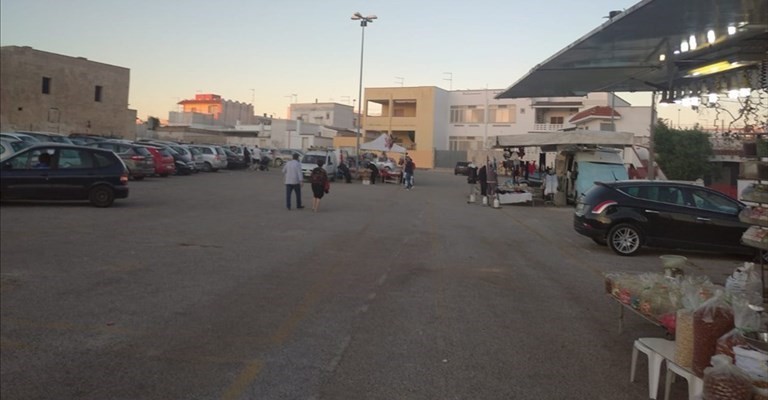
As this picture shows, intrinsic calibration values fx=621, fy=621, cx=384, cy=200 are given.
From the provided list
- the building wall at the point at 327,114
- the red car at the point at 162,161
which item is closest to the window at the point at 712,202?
the red car at the point at 162,161

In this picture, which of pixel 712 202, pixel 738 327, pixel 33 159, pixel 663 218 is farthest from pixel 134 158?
pixel 738 327

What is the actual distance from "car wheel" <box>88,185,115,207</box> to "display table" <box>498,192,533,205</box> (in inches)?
580

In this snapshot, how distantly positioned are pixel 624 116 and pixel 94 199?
38.9 m

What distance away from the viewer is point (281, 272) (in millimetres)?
9352

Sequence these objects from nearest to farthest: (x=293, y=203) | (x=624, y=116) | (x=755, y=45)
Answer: (x=755, y=45) → (x=293, y=203) → (x=624, y=116)

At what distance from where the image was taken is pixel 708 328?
4.06 metres

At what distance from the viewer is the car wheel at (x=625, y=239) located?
1230 centimetres

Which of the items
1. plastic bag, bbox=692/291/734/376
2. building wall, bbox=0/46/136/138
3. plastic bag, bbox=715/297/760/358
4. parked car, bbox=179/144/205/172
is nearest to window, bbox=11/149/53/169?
plastic bag, bbox=692/291/734/376

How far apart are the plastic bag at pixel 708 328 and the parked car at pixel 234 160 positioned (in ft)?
139

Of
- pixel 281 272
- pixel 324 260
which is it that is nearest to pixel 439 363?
pixel 281 272

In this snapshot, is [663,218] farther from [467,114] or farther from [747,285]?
[467,114]

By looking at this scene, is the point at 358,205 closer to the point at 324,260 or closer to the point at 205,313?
the point at 324,260

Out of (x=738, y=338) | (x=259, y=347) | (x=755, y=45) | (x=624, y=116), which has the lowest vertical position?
(x=259, y=347)

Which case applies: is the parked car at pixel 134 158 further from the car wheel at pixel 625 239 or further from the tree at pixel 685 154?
the tree at pixel 685 154
